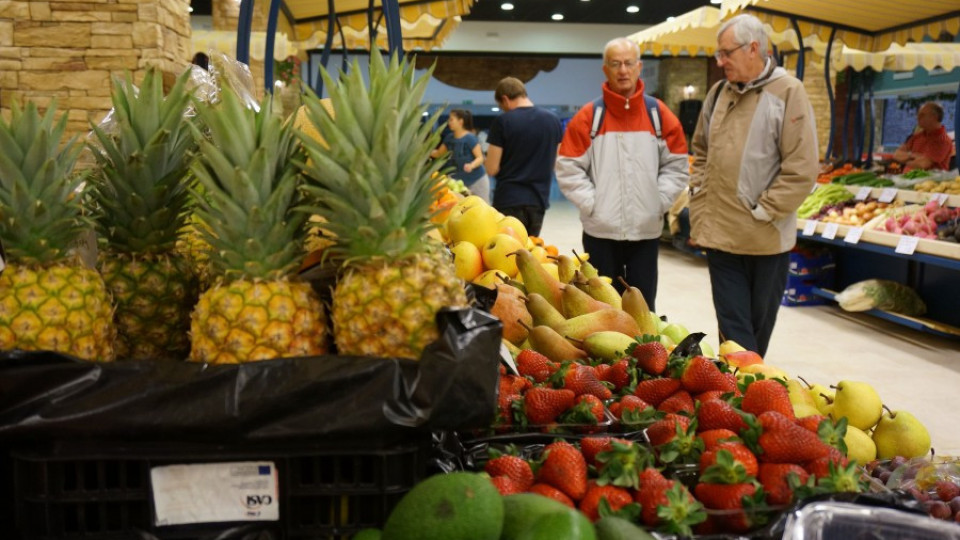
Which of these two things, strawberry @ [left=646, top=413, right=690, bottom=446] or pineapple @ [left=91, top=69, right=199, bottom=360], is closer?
pineapple @ [left=91, top=69, right=199, bottom=360]

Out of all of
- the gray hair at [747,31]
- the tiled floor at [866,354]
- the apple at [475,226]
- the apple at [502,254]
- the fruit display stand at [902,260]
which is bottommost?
the tiled floor at [866,354]

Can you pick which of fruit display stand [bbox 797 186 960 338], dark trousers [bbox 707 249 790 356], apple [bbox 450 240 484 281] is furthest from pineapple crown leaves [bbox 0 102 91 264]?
fruit display stand [bbox 797 186 960 338]

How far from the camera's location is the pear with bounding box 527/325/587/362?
2.16 meters

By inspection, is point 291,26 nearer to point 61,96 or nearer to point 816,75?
point 61,96

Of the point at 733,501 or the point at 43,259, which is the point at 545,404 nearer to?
the point at 733,501

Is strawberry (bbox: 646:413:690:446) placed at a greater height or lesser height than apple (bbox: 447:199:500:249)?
lesser

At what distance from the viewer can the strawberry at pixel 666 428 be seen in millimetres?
1463

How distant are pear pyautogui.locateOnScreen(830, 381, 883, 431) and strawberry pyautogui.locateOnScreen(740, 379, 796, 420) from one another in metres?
0.57

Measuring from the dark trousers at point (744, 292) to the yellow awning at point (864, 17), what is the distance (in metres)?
3.44

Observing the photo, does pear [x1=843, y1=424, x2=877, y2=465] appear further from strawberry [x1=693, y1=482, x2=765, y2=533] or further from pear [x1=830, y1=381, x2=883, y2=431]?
strawberry [x1=693, y1=482, x2=765, y2=533]

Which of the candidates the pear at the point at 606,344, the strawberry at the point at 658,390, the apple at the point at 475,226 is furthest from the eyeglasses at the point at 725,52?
the strawberry at the point at 658,390

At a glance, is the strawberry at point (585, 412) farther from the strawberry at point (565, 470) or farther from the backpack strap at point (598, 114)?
the backpack strap at point (598, 114)

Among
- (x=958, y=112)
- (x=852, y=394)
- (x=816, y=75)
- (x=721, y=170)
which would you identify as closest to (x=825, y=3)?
(x=958, y=112)

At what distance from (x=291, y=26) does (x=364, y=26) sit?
763 millimetres
